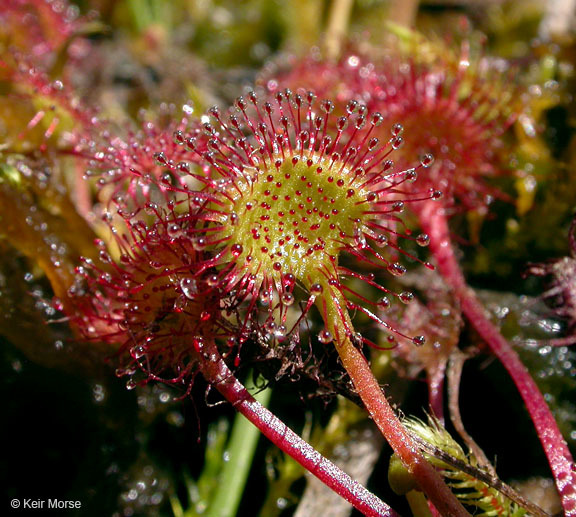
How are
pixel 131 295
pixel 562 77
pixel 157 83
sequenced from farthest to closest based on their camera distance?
1. pixel 157 83
2. pixel 562 77
3. pixel 131 295

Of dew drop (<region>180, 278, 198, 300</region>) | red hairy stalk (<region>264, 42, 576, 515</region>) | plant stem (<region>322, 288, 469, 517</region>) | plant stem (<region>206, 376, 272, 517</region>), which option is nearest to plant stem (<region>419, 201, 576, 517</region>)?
red hairy stalk (<region>264, 42, 576, 515</region>)

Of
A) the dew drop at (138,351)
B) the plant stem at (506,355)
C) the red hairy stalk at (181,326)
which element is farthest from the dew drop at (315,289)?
the plant stem at (506,355)

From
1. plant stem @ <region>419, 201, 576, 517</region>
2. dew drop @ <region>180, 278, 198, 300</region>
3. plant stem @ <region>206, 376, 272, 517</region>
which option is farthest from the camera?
plant stem @ <region>206, 376, 272, 517</region>

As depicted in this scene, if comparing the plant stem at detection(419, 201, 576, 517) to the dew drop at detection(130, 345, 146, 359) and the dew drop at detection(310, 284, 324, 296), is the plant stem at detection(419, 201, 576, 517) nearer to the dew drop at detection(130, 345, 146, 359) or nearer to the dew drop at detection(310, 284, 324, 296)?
the dew drop at detection(310, 284, 324, 296)

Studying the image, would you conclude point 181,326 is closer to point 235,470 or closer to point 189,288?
point 189,288

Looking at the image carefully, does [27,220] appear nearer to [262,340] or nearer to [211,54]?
[262,340]

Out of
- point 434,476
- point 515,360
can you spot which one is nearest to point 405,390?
point 515,360
